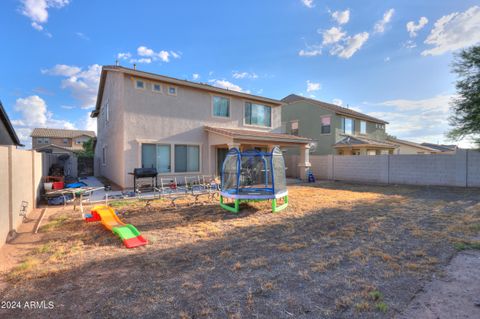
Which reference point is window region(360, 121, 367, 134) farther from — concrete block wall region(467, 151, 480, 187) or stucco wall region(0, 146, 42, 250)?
stucco wall region(0, 146, 42, 250)

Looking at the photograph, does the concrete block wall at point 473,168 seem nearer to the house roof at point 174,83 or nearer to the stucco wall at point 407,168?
the stucco wall at point 407,168

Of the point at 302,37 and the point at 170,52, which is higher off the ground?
the point at 302,37

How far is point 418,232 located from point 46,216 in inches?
413

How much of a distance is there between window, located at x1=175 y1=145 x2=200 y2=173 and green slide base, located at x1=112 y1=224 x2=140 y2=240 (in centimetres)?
775

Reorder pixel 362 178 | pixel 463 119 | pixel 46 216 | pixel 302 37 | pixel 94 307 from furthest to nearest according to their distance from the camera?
1. pixel 362 178
2. pixel 302 37
3. pixel 463 119
4. pixel 46 216
5. pixel 94 307

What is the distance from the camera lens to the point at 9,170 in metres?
5.25

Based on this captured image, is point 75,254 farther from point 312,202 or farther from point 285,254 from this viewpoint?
point 312,202

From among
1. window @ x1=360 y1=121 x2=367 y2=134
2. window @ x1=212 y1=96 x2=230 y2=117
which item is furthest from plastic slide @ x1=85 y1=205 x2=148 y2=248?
window @ x1=360 y1=121 x2=367 y2=134

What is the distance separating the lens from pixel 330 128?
2162 centimetres

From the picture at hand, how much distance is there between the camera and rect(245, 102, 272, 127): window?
1631cm

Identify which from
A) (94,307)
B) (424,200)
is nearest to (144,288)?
(94,307)

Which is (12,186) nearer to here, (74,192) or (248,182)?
(74,192)

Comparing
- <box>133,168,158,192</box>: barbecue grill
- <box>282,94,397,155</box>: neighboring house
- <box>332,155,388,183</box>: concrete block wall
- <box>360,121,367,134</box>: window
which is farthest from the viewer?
<box>360,121,367,134</box>: window

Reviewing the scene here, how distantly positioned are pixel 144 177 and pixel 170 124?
3.44m
